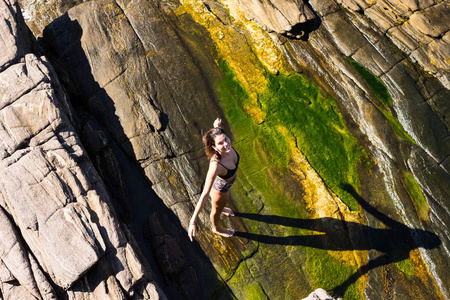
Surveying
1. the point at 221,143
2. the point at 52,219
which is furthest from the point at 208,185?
the point at 52,219

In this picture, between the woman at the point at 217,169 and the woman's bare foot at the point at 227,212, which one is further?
the woman's bare foot at the point at 227,212

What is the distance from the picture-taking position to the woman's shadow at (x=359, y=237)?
6746 millimetres

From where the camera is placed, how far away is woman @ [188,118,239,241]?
5219 mm

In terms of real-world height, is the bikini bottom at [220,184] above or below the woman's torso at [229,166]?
below

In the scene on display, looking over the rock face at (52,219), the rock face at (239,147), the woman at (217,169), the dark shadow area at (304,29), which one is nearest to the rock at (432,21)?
the rock face at (239,147)

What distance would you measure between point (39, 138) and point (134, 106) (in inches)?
75.9

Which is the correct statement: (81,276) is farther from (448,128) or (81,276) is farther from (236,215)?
(448,128)

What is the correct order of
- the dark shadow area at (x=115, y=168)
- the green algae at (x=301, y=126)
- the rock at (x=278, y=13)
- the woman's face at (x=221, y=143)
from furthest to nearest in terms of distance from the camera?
the rock at (x=278, y=13), the green algae at (x=301, y=126), the dark shadow area at (x=115, y=168), the woman's face at (x=221, y=143)

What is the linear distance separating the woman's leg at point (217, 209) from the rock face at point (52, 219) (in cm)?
134

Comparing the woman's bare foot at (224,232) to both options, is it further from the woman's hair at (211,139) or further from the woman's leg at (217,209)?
the woman's hair at (211,139)

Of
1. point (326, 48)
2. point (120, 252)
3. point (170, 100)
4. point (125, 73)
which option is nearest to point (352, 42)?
point (326, 48)

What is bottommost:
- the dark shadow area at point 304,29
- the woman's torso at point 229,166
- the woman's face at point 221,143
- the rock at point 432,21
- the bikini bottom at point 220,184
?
the bikini bottom at point 220,184

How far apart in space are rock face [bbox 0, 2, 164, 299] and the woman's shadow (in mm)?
2273

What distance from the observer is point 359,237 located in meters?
6.84
